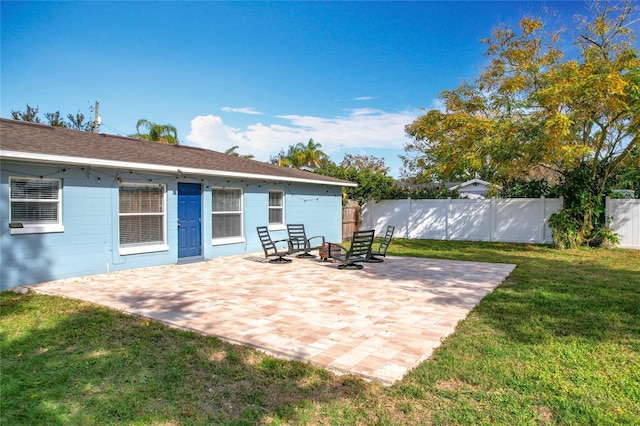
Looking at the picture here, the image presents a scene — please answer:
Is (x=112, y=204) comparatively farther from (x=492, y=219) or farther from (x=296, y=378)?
(x=492, y=219)

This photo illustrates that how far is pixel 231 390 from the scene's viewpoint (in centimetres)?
347

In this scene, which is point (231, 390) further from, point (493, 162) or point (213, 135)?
point (213, 135)

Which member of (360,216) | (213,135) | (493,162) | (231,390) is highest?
(213,135)

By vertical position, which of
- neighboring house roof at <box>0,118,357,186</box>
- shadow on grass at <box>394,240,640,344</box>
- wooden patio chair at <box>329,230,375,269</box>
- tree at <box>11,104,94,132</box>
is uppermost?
tree at <box>11,104,94,132</box>

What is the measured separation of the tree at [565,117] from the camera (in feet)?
40.4

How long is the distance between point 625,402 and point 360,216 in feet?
57.1

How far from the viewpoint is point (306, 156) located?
31438 millimetres

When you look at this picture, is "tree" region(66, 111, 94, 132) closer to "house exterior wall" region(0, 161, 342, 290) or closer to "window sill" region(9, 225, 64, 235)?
"house exterior wall" region(0, 161, 342, 290)

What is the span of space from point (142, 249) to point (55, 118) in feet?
89.4

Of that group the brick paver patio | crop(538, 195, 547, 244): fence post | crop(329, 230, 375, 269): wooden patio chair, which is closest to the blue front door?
the brick paver patio

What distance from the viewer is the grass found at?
3.04 meters

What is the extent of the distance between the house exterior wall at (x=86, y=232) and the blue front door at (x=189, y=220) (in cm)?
14

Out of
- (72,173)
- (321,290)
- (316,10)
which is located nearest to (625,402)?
(321,290)

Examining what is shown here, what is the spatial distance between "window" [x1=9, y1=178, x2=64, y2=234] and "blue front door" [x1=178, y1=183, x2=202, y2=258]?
2.99 m
